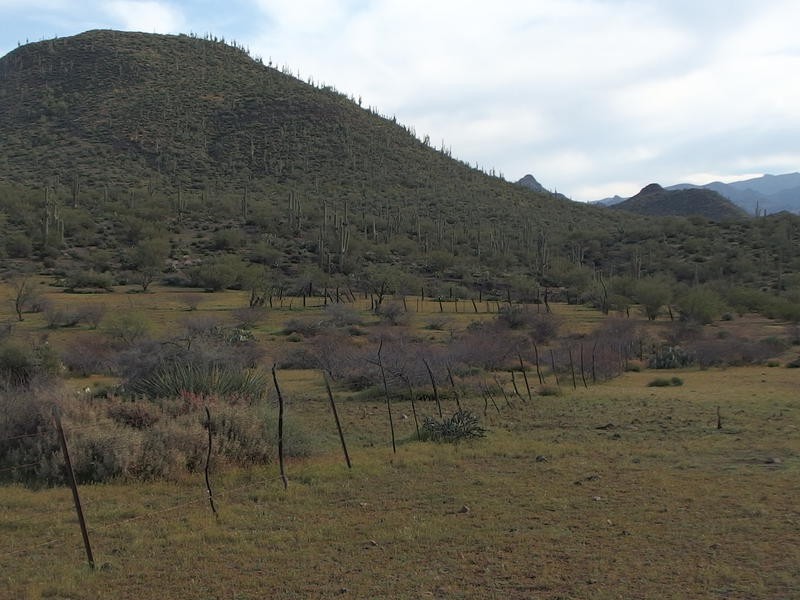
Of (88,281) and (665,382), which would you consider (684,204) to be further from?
(665,382)

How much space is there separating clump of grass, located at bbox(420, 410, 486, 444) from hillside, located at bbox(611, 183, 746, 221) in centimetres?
10937

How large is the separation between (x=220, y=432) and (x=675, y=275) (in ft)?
199

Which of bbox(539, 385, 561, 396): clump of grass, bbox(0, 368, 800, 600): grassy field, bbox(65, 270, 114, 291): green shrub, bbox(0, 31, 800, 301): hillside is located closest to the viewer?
bbox(0, 368, 800, 600): grassy field

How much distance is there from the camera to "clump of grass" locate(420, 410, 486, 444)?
49.0ft

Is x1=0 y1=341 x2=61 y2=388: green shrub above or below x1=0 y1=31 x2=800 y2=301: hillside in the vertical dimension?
below

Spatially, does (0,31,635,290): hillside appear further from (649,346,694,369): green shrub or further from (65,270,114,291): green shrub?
(649,346,694,369): green shrub

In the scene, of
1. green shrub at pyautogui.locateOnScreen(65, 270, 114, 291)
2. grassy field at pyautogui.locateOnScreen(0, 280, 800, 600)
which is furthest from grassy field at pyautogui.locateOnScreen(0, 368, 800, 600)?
green shrub at pyautogui.locateOnScreen(65, 270, 114, 291)

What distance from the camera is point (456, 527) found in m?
9.08

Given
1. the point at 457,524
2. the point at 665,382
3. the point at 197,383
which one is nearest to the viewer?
the point at 457,524

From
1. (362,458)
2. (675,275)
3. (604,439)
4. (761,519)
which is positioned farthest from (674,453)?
(675,275)

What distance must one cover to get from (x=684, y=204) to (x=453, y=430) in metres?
125

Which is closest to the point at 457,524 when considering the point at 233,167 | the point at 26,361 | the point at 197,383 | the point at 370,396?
the point at 197,383

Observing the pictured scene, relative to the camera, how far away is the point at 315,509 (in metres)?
10.0

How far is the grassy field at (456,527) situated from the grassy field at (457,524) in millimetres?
28
